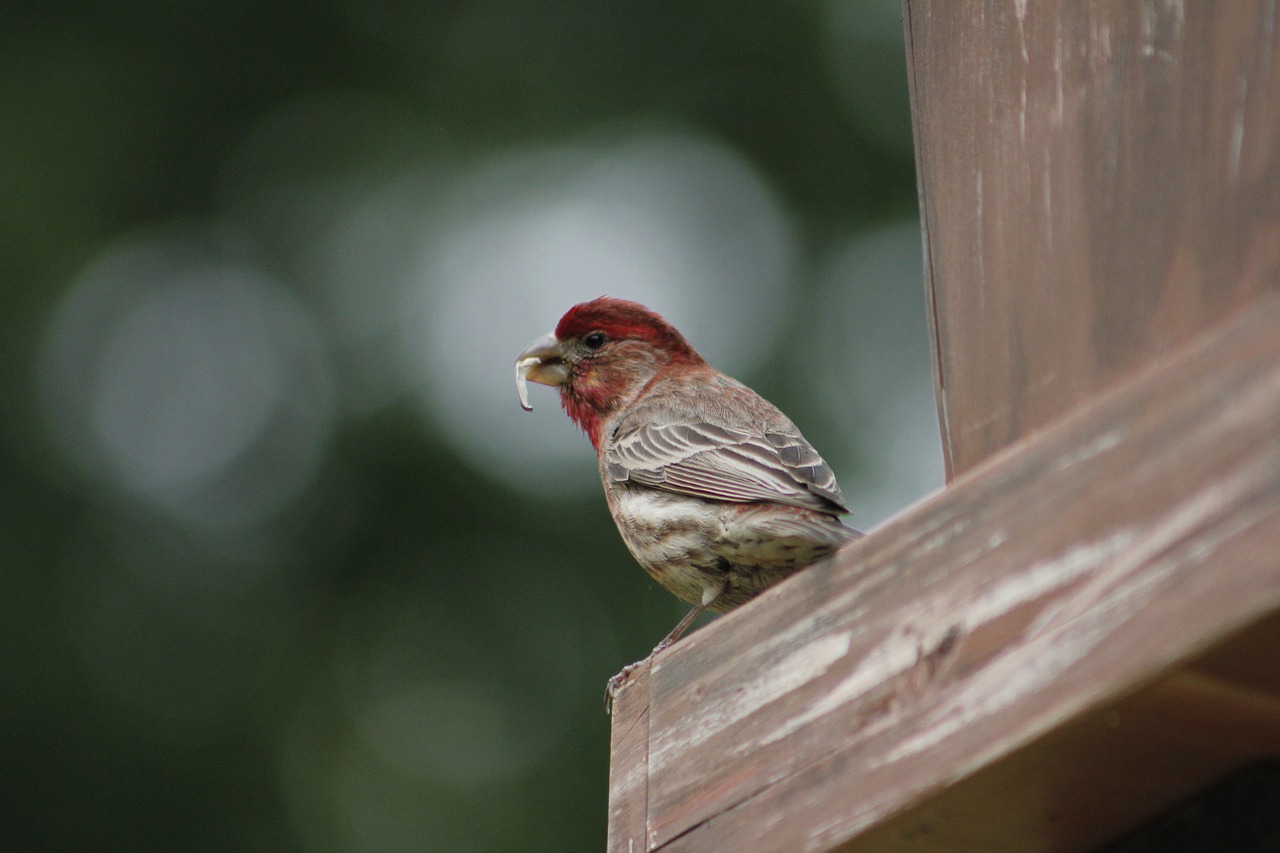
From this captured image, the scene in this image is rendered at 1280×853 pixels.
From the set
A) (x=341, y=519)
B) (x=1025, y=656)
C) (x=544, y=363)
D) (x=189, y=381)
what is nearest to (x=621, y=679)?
(x=1025, y=656)

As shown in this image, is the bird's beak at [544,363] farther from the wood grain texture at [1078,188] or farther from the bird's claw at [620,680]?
the wood grain texture at [1078,188]

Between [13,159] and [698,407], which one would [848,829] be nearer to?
[698,407]

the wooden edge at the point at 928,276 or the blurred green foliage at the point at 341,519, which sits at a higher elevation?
the wooden edge at the point at 928,276

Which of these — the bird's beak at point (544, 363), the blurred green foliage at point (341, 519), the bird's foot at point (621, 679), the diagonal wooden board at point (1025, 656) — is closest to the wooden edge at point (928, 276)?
the diagonal wooden board at point (1025, 656)

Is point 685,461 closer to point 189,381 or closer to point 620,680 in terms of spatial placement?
point 620,680

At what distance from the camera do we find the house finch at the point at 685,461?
11.6ft

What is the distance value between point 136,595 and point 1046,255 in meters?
6.88

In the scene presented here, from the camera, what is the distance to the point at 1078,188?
246 centimetres

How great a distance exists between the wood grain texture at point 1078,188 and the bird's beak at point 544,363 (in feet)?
8.70

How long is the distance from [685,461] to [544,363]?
1317 mm

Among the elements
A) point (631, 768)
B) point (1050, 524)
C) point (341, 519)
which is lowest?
point (341, 519)

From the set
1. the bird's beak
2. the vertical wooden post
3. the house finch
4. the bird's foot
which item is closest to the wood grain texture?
the vertical wooden post

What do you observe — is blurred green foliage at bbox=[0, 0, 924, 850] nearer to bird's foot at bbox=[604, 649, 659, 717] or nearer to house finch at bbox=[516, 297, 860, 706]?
house finch at bbox=[516, 297, 860, 706]

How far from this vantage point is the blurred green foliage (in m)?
8.08
